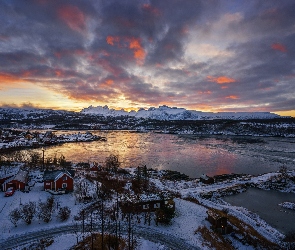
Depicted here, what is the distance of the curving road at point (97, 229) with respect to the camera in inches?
687

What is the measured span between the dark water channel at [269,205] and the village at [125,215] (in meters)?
1.22

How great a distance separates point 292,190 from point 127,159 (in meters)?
34.7

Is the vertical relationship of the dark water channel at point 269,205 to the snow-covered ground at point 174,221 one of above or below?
below

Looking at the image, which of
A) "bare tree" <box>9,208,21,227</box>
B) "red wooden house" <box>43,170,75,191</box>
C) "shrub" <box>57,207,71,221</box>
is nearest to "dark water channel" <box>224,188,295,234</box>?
"shrub" <box>57,207,71,221</box>

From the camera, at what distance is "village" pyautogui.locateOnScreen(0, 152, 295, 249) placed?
1840 cm

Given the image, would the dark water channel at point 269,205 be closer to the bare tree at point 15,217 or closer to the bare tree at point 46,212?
the bare tree at point 46,212

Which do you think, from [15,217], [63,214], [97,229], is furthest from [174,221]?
Result: [15,217]

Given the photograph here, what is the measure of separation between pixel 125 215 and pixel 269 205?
59.6 feet

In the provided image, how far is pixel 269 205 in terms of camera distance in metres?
28.6

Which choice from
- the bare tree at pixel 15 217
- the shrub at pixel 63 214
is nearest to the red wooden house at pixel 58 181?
the shrub at pixel 63 214

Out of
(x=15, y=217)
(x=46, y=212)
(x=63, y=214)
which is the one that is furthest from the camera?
(x=63, y=214)

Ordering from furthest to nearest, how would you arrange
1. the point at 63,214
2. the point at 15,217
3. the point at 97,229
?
the point at 63,214, the point at 97,229, the point at 15,217

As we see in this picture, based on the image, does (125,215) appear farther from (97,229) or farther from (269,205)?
(269,205)

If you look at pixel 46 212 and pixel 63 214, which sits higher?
pixel 46 212
